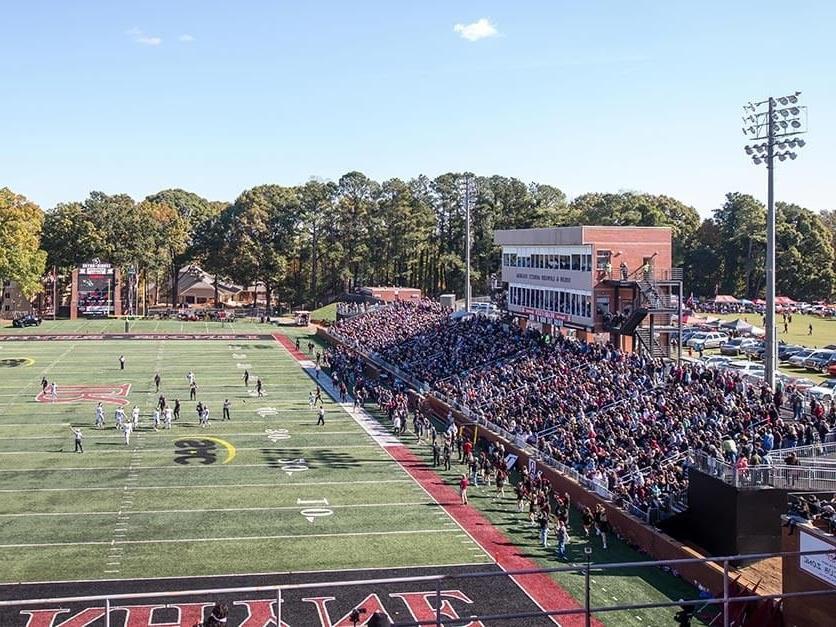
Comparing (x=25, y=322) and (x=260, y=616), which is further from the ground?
(x=25, y=322)

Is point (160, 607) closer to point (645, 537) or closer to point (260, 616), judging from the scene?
point (260, 616)

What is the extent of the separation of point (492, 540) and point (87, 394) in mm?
28644

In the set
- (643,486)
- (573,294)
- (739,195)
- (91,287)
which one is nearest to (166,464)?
(643,486)

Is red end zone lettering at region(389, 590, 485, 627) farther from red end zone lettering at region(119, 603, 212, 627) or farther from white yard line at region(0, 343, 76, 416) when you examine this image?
white yard line at region(0, 343, 76, 416)

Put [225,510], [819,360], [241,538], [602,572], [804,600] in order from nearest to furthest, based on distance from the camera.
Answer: [804,600] → [602,572] → [241,538] → [225,510] → [819,360]

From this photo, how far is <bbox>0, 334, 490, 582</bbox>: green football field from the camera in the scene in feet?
72.7

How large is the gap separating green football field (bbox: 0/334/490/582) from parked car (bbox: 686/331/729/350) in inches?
967

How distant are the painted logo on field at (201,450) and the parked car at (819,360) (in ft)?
98.5

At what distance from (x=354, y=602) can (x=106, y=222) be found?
85.8 meters

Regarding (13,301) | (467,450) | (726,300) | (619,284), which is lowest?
(467,450)

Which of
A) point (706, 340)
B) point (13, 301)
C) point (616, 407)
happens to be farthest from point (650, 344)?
point (13, 301)

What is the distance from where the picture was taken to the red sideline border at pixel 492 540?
1955cm

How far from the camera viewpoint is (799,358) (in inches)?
1897

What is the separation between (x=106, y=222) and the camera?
97.7 meters
